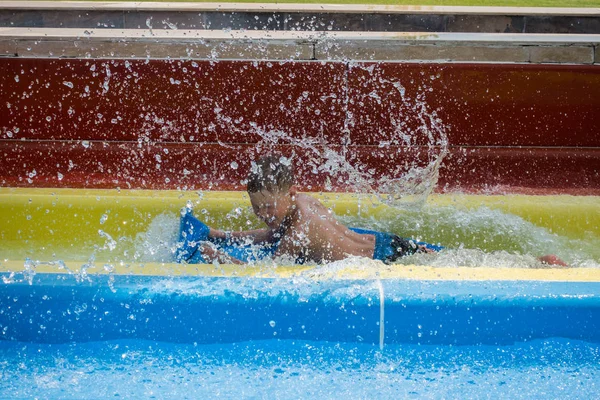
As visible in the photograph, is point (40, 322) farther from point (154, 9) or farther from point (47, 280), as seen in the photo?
point (154, 9)

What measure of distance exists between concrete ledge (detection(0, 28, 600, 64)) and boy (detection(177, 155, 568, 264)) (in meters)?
1.26

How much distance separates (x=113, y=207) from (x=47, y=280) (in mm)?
1323

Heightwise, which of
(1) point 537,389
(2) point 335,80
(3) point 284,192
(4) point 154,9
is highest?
(4) point 154,9

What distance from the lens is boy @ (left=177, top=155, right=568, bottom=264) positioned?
3.08 meters

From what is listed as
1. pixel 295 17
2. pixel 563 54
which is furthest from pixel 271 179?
pixel 295 17

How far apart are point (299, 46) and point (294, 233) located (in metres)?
1.64

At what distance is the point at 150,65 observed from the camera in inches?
176

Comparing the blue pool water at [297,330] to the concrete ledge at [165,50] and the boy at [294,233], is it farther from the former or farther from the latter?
the concrete ledge at [165,50]

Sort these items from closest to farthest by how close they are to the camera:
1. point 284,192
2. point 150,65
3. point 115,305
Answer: point 115,305, point 284,192, point 150,65

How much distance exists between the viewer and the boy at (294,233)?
3.08m

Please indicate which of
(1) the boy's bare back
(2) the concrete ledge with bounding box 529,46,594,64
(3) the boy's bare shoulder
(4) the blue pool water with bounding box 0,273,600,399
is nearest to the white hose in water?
(4) the blue pool water with bounding box 0,273,600,399

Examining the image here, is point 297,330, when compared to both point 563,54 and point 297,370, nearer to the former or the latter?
point 297,370

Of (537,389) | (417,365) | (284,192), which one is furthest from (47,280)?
(537,389)

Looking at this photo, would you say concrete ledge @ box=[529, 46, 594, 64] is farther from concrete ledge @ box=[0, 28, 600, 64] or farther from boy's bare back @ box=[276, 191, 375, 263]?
boy's bare back @ box=[276, 191, 375, 263]
